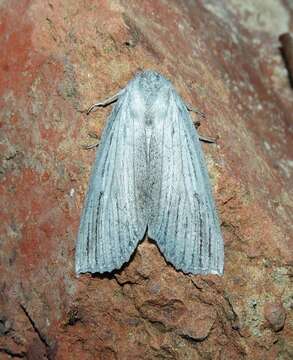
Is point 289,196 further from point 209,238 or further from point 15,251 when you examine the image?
point 15,251

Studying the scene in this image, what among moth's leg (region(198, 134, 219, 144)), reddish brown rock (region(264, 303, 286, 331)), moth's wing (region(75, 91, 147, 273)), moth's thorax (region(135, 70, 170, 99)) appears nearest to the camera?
moth's wing (region(75, 91, 147, 273))

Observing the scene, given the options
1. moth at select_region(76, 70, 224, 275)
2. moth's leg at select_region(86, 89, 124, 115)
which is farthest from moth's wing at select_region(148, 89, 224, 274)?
moth's leg at select_region(86, 89, 124, 115)

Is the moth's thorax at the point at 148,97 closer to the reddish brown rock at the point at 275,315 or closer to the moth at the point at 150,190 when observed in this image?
the moth at the point at 150,190

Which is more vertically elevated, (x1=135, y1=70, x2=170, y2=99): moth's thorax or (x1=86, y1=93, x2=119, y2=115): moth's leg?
(x1=135, y1=70, x2=170, y2=99): moth's thorax

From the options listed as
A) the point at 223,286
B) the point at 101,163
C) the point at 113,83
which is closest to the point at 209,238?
the point at 223,286

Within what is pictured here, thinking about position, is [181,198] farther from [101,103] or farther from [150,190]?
[101,103]

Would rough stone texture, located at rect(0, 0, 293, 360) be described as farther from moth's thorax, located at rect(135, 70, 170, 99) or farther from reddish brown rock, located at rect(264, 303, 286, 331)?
moth's thorax, located at rect(135, 70, 170, 99)

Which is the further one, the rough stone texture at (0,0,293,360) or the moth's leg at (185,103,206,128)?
the moth's leg at (185,103,206,128)

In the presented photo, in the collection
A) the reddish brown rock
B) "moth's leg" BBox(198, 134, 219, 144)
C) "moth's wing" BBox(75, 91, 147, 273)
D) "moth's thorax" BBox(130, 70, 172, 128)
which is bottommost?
the reddish brown rock
